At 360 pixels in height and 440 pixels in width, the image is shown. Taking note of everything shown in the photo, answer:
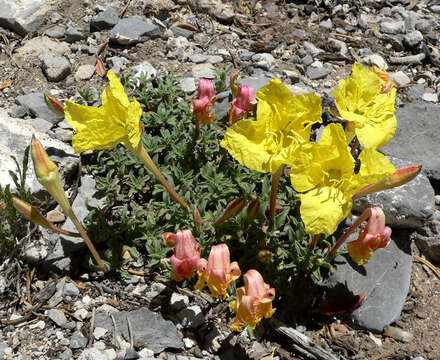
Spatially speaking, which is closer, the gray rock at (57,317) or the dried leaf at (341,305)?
the gray rock at (57,317)

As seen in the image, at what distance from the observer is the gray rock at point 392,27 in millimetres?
5445

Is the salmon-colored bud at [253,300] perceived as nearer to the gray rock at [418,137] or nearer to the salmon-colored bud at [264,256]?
the salmon-colored bud at [264,256]

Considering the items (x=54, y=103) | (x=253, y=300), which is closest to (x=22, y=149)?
(x=54, y=103)

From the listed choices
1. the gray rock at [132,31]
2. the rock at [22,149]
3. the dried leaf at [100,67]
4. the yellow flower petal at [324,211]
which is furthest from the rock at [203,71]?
the yellow flower petal at [324,211]

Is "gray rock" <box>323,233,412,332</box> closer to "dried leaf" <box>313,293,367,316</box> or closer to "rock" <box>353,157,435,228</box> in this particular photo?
"dried leaf" <box>313,293,367,316</box>

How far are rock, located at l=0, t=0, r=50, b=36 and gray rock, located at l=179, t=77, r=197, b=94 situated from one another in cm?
169

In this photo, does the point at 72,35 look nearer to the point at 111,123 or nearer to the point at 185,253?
the point at 111,123

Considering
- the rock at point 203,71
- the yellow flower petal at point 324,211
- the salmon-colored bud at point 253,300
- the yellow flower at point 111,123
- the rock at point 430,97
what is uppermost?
the yellow flower at point 111,123

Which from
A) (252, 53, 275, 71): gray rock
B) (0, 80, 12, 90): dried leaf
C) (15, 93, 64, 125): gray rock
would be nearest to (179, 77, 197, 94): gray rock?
(252, 53, 275, 71): gray rock

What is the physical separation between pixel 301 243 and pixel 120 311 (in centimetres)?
132

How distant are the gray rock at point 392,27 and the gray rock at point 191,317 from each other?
12.8 ft

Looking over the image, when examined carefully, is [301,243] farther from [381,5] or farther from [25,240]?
[381,5]

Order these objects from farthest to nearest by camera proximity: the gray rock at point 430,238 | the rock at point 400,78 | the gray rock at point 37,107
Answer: the rock at point 400,78
the gray rock at point 37,107
the gray rock at point 430,238

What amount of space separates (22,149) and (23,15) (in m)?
1.97
